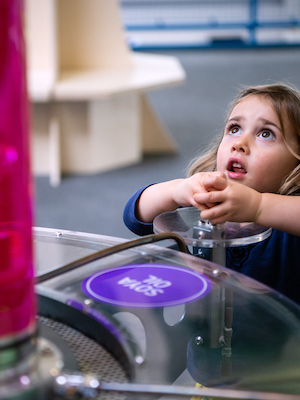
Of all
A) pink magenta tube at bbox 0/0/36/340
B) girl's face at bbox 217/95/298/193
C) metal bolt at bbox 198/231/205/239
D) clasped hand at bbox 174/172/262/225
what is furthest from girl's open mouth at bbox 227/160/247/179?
pink magenta tube at bbox 0/0/36/340

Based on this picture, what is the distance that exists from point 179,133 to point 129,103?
822 mm

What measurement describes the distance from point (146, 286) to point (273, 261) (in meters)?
0.36

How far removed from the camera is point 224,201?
59 cm

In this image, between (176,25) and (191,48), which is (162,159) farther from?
(176,25)

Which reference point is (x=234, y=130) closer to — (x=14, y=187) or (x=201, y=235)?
(x=201, y=235)

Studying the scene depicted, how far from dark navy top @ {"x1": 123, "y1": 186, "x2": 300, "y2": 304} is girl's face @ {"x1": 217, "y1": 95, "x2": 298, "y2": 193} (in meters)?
0.08

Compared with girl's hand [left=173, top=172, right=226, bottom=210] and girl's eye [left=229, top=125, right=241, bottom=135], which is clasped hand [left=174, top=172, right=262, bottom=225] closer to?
girl's hand [left=173, top=172, right=226, bottom=210]

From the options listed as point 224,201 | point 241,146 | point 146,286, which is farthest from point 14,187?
point 241,146

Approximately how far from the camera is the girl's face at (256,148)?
746mm

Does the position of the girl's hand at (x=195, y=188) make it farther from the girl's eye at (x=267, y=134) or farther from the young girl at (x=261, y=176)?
the girl's eye at (x=267, y=134)

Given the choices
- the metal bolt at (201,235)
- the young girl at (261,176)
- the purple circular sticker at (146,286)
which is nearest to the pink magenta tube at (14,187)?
the purple circular sticker at (146,286)

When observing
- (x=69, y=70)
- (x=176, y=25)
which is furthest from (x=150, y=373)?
(x=176, y=25)

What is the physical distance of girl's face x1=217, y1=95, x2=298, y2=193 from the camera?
746mm

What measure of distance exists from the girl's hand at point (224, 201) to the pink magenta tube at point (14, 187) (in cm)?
32
